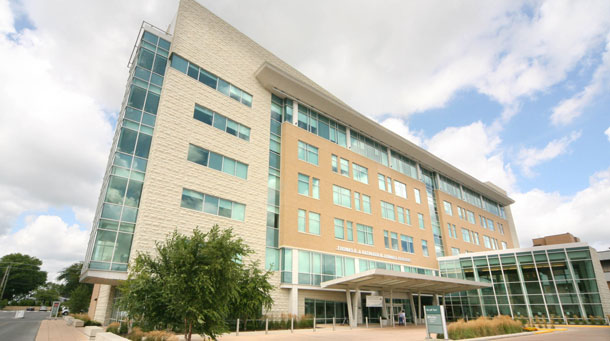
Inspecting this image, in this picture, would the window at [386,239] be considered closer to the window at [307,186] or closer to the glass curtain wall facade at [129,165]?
the window at [307,186]

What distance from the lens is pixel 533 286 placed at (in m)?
33.4

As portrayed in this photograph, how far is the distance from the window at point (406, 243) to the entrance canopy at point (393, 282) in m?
5.16

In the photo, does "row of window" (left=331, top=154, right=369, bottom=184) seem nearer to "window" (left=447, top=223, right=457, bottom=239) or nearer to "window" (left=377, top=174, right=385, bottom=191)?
"window" (left=377, top=174, right=385, bottom=191)

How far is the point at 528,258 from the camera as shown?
3444cm

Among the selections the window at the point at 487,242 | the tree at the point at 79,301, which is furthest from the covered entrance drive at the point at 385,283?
the tree at the point at 79,301

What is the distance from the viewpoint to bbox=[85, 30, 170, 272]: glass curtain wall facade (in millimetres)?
19641

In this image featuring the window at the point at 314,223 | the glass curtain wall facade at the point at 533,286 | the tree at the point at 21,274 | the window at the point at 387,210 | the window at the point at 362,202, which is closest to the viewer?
the window at the point at 314,223

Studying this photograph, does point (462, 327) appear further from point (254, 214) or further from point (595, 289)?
point (595, 289)

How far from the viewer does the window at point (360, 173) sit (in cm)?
3542

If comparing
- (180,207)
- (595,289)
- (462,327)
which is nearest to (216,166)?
(180,207)

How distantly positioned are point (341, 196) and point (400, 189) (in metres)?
11.1

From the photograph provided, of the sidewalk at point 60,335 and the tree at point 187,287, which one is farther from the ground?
the tree at point 187,287

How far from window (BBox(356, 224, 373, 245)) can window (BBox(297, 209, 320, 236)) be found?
5417 millimetres

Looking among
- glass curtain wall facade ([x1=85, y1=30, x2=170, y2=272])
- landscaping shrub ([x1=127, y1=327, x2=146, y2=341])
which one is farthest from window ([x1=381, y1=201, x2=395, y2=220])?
landscaping shrub ([x1=127, y1=327, x2=146, y2=341])
